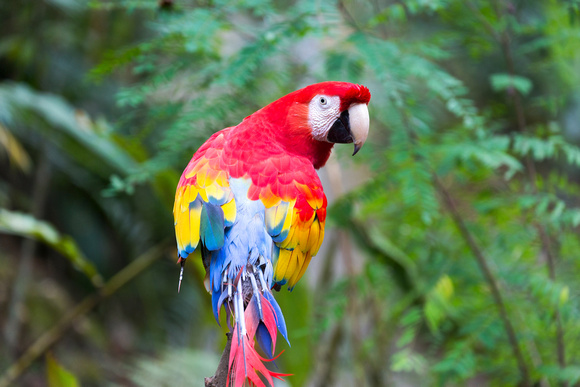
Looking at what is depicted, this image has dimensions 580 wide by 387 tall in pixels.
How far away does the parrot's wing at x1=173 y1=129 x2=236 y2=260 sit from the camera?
0.70 meters

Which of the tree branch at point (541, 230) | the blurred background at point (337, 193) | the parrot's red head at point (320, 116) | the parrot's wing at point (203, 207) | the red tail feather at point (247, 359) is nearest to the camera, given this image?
the red tail feather at point (247, 359)

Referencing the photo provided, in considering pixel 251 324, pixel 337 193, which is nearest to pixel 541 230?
pixel 337 193

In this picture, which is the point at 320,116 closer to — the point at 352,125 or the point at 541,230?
the point at 352,125

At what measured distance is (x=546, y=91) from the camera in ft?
10.4

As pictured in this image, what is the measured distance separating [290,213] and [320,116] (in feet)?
0.63

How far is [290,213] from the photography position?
2.41 feet

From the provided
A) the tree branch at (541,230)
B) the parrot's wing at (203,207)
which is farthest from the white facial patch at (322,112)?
the tree branch at (541,230)

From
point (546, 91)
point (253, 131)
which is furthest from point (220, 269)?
point (546, 91)

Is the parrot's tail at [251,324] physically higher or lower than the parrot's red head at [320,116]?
lower

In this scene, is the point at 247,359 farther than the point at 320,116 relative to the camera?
No

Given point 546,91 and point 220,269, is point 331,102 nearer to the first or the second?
point 220,269

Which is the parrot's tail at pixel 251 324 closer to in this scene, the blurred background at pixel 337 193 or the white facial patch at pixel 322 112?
the white facial patch at pixel 322 112

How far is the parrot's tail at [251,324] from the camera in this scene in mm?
587

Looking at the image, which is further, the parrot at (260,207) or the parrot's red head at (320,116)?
the parrot's red head at (320,116)
